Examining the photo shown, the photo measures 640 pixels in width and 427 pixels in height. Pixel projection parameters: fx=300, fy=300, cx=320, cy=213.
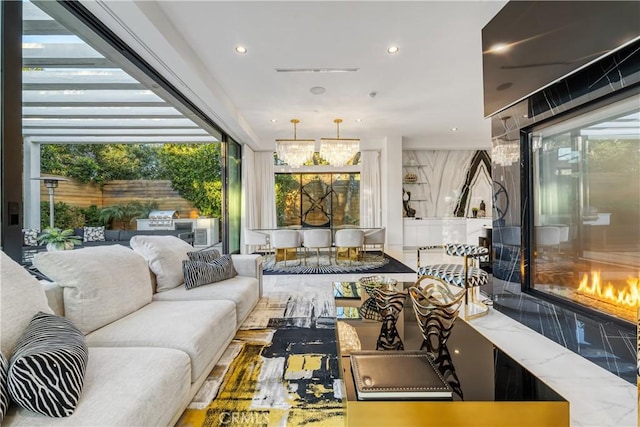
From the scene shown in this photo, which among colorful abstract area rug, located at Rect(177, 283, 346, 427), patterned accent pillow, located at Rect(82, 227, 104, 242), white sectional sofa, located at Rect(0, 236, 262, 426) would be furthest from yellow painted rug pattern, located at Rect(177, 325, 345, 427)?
patterned accent pillow, located at Rect(82, 227, 104, 242)

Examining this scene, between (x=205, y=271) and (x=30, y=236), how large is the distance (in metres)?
1.22

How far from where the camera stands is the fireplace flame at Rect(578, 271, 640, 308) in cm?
197

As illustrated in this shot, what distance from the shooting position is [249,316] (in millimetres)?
3045

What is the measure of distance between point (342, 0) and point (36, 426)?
10.4 ft

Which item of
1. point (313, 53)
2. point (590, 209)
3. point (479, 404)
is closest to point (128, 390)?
point (479, 404)

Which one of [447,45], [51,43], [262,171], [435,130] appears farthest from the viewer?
[262,171]

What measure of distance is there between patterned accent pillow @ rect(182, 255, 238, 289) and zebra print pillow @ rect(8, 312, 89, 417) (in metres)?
1.48

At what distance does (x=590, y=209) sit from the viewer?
2312mm

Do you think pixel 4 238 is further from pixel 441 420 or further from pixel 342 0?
pixel 342 0

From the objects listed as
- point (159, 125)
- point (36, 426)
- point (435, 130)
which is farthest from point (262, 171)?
point (36, 426)

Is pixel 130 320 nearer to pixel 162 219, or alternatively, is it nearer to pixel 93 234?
pixel 93 234

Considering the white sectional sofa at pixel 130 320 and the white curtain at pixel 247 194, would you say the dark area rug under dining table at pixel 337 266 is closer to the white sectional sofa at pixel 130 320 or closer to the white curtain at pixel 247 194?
the white curtain at pixel 247 194

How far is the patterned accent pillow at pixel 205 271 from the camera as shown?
104 inches

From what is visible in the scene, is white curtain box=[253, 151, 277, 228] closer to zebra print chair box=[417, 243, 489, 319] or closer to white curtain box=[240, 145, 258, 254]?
white curtain box=[240, 145, 258, 254]
